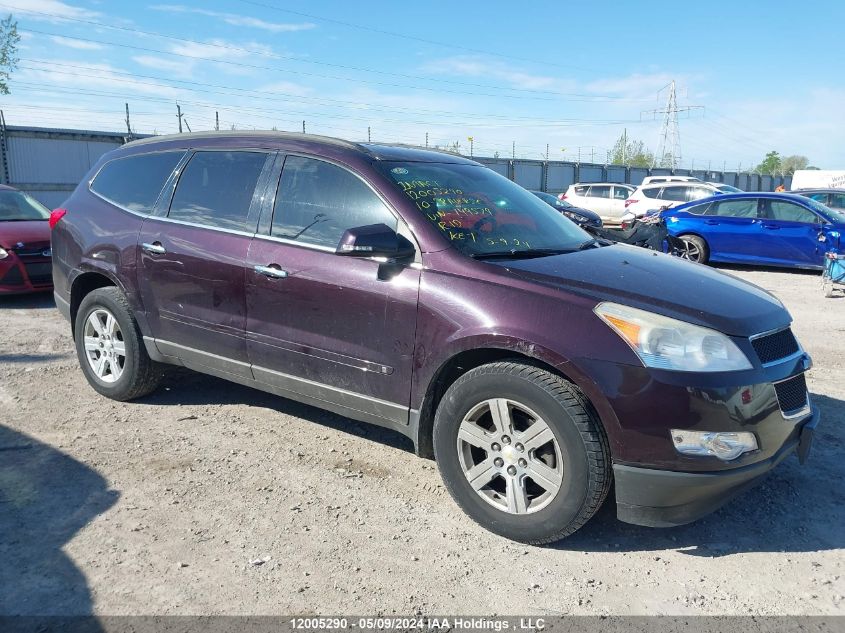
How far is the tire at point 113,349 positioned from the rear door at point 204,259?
25 cm

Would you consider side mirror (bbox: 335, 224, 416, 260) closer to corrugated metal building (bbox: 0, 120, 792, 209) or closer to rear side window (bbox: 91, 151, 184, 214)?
rear side window (bbox: 91, 151, 184, 214)

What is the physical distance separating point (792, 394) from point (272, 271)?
2.67 metres

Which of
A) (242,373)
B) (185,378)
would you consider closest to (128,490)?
(242,373)

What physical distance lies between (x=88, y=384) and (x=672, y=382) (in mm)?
4350

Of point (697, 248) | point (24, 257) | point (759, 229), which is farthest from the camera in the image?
point (697, 248)

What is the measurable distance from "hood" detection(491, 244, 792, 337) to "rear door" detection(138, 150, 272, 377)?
1638 millimetres

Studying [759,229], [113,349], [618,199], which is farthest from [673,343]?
[618,199]

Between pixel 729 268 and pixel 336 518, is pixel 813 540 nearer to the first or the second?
pixel 336 518

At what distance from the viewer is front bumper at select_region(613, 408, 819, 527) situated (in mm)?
2781

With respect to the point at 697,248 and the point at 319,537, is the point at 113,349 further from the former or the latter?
the point at 697,248

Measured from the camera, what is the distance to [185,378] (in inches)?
212

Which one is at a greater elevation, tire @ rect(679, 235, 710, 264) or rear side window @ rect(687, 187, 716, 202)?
rear side window @ rect(687, 187, 716, 202)

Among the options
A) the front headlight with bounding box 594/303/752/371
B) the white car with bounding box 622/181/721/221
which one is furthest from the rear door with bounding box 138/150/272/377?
the white car with bounding box 622/181/721/221

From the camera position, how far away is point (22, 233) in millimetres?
8148
